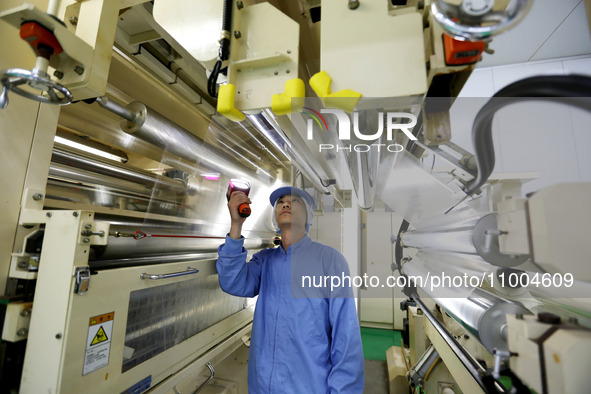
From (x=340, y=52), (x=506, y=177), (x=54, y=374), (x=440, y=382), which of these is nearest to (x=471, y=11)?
(x=340, y=52)

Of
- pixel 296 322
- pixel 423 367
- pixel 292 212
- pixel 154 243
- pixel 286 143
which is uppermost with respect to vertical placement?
pixel 286 143

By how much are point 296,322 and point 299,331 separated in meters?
0.04

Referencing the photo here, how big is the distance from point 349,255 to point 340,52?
1.40 m

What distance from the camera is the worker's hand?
1182 mm

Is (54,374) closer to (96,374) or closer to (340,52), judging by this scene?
(96,374)

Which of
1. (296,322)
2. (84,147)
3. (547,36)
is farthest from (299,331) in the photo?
(547,36)

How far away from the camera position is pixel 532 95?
1.55 ft

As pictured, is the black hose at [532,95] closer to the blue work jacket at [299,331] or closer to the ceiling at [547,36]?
the blue work jacket at [299,331]

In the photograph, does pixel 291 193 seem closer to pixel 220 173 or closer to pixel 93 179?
pixel 220 173

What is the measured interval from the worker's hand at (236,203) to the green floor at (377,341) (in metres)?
2.84

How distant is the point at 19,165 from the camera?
0.72 meters

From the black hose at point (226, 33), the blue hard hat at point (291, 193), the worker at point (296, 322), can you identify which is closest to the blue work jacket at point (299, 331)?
the worker at point (296, 322)

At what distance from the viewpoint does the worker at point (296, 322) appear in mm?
1065

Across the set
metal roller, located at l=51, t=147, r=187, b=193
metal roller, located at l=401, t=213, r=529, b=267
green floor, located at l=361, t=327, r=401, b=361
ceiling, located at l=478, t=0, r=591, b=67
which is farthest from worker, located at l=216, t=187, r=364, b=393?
green floor, located at l=361, t=327, r=401, b=361
